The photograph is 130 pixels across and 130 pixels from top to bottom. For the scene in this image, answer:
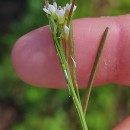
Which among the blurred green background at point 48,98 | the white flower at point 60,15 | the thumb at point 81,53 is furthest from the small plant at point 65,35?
the blurred green background at point 48,98

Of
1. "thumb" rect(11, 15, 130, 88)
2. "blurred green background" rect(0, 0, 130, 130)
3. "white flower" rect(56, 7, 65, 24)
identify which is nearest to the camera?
"white flower" rect(56, 7, 65, 24)

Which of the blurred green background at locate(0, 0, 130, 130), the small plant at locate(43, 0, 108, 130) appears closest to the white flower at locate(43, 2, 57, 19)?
the small plant at locate(43, 0, 108, 130)

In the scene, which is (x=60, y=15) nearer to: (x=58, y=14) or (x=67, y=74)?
(x=58, y=14)

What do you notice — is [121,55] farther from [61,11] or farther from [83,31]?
[61,11]

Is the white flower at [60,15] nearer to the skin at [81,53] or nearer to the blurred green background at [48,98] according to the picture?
the skin at [81,53]

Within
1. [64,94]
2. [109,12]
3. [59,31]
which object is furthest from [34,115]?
[59,31]

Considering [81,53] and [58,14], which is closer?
[58,14]

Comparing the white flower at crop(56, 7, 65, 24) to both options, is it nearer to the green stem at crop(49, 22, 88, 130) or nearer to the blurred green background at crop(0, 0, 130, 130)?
the green stem at crop(49, 22, 88, 130)

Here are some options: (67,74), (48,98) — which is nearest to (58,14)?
(67,74)
